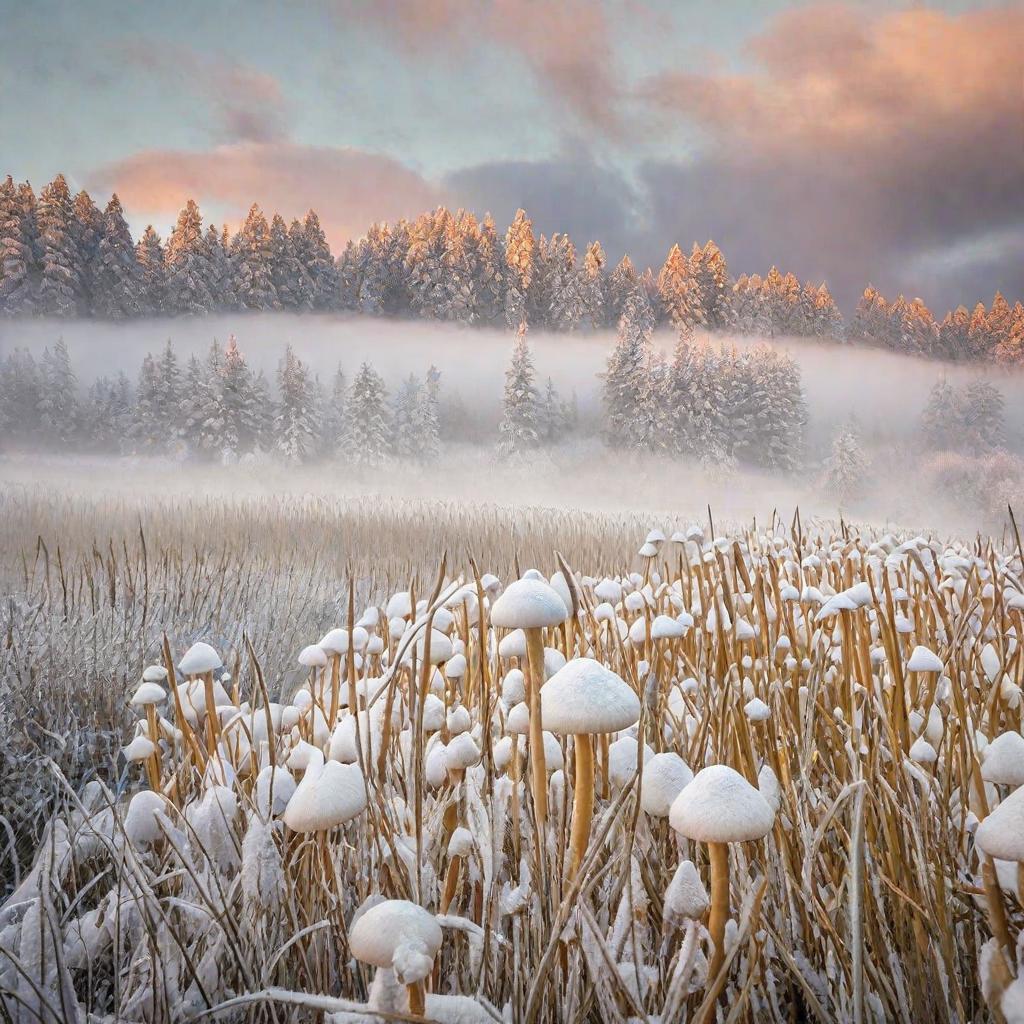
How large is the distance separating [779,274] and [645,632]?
22908mm

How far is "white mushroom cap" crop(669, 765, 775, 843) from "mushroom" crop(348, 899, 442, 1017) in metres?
0.21

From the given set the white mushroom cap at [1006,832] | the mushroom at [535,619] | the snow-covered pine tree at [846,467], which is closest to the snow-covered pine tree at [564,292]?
the snow-covered pine tree at [846,467]

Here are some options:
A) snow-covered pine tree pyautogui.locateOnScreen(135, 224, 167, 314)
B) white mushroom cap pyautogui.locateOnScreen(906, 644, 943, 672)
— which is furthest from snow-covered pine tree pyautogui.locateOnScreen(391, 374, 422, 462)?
white mushroom cap pyautogui.locateOnScreen(906, 644, 943, 672)

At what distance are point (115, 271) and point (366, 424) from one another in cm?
662

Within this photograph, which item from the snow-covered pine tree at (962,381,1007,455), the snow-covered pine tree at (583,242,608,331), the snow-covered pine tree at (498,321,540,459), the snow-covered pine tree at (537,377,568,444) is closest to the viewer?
the snow-covered pine tree at (962,381,1007,455)

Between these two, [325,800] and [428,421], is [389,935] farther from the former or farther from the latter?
[428,421]

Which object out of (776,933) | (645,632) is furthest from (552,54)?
(776,933)

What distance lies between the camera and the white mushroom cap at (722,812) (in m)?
0.53

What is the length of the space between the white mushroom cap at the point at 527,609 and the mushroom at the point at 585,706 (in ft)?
0.21

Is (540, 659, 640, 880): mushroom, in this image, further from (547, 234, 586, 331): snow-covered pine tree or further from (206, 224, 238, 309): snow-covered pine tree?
(547, 234, 586, 331): snow-covered pine tree

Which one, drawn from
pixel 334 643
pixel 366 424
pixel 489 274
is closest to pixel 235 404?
pixel 366 424

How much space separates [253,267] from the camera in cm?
1917

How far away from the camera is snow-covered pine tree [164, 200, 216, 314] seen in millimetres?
17641

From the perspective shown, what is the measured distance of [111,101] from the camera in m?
8.36
